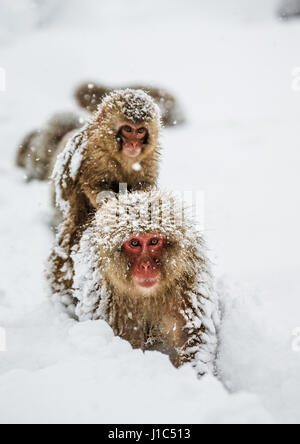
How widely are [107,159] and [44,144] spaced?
2634 mm

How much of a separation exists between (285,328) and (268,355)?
361mm

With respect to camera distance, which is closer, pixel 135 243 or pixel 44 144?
pixel 135 243

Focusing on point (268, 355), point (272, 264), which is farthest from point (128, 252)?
point (272, 264)

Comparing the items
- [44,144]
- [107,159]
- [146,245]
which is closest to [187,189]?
[44,144]

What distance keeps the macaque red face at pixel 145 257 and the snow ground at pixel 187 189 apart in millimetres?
346

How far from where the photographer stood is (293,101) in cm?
806

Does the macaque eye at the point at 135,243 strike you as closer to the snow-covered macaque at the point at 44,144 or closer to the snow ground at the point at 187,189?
the snow ground at the point at 187,189

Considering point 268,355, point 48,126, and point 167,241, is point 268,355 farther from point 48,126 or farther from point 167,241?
point 48,126

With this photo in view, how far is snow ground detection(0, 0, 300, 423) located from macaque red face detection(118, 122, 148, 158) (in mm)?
857

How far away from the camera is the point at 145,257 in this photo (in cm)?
205

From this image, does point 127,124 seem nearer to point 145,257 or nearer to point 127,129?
point 127,129

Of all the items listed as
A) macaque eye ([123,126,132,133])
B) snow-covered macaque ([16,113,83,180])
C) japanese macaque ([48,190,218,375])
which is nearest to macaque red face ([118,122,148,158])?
macaque eye ([123,126,132,133])

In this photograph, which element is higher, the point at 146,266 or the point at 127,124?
the point at 127,124

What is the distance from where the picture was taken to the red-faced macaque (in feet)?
8.86
